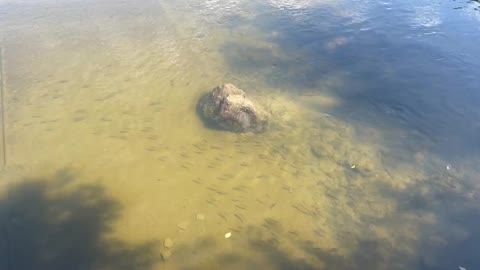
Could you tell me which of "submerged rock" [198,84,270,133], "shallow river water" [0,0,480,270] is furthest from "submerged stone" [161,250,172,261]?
"submerged rock" [198,84,270,133]

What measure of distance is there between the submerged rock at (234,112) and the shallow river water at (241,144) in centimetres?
25

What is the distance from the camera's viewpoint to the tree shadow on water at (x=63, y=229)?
611 cm

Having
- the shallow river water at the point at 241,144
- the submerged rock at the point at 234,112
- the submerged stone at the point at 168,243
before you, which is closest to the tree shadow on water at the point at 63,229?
the shallow river water at the point at 241,144

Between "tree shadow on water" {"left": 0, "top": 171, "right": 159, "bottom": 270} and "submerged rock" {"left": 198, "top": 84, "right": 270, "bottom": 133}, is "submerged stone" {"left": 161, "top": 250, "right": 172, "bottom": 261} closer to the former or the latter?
"tree shadow on water" {"left": 0, "top": 171, "right": 159, "bottom": 270}

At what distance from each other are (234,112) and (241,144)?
763 mm

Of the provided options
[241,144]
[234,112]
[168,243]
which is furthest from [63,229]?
[234,112]

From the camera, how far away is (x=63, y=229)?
659cm

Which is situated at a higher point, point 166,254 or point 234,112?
point 234,112

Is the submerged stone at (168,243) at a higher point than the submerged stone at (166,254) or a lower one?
higher

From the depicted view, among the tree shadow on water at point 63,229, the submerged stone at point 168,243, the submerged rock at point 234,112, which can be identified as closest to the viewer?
the tree shadow on water at point 63,229

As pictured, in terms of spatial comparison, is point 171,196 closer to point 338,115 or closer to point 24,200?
point 24,200

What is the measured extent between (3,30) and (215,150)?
955 centimetres

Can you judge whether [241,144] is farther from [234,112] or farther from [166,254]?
[166,254]

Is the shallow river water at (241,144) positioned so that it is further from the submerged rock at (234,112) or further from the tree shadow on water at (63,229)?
the submerged rock at (234,112)
